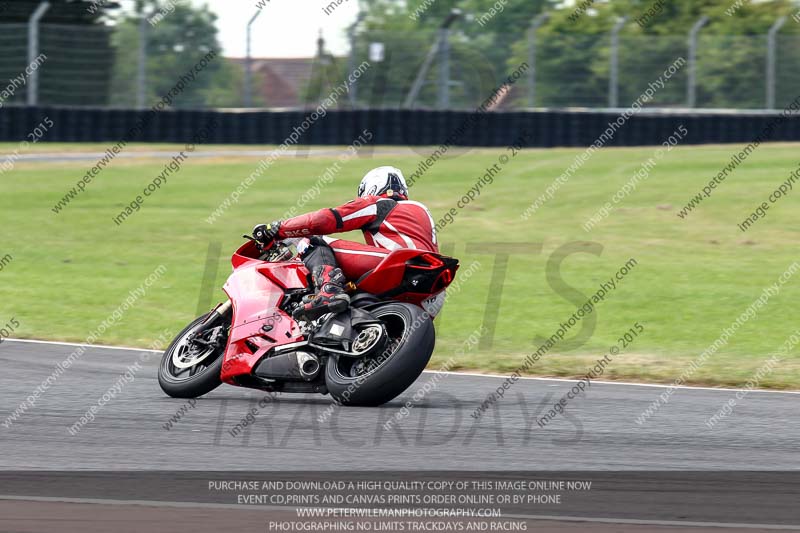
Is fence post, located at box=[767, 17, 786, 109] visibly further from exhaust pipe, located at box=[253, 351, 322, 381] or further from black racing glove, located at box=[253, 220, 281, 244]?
exhaust pipe, located at box=[253, 351, 322, 381]

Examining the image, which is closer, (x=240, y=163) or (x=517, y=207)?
(x=517, y=207)

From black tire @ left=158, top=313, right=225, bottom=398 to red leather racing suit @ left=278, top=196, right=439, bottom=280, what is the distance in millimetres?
1009

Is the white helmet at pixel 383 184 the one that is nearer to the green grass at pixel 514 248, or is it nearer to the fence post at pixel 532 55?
the green grass at pixel 514 248

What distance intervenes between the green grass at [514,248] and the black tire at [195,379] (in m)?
2.82

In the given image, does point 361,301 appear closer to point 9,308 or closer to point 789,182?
point 9,308

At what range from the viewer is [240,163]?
26.3 m

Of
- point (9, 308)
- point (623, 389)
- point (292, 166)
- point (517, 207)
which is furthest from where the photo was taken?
point (292, 166)

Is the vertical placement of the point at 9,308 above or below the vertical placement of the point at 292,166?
above

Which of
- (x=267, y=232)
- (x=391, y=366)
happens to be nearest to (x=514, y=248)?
(x=267, y=232)

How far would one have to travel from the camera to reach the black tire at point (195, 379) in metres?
8.68

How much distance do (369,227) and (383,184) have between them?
37 cm

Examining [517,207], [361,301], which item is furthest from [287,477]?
[517,207]

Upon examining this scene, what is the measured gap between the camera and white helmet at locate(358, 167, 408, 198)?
→ 8.81 m

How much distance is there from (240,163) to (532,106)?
22.8 ft
